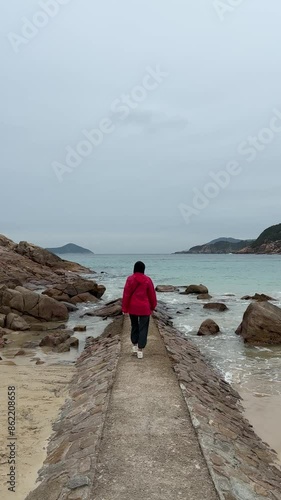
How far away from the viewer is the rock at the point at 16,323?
17.1 meters

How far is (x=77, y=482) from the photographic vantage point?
14.3ft

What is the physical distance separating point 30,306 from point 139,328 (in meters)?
12.0

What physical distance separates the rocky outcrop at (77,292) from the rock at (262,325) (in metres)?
13.9

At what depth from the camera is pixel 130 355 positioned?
9734mm

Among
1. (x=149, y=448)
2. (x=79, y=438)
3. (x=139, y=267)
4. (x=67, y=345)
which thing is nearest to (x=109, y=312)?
(x=67, y=345)

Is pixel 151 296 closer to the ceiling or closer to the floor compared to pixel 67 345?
closer to the ceiling

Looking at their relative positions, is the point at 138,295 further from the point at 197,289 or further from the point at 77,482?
the point at 197,289

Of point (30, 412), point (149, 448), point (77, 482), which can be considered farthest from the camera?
point (30, 412)

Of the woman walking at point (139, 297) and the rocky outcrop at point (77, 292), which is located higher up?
the woman walking at point (139, 297)

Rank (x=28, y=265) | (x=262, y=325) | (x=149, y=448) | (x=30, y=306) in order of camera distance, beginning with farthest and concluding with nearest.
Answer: (x=28, y=265) → (x=30, y=306) → (x=262, y=325) → (x=149, y=448)

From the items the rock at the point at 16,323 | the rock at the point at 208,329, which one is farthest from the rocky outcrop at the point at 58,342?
the rock at the point at 208,329

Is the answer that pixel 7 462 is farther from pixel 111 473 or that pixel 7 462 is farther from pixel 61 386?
pixel 61 386

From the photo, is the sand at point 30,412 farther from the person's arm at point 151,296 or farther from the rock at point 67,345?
the person's arm at point 151,296

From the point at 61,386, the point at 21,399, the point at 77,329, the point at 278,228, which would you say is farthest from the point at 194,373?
the point at 278,228
